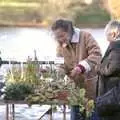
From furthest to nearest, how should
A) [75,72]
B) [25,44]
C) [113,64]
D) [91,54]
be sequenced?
[25,44], [91,54], [75,72], [113,64]

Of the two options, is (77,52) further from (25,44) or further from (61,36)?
(25,44)

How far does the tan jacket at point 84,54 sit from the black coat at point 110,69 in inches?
25.0

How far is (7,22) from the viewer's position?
577cm

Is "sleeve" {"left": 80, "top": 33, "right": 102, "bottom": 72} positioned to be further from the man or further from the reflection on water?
the reflection on water

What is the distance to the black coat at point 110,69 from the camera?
3662 millimetres

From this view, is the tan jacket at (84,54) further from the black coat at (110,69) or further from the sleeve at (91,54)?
the black coat at (110,69)

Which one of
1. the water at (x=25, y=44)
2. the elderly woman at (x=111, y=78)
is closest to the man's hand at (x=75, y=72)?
the elderly woman at (x=111, y=78)

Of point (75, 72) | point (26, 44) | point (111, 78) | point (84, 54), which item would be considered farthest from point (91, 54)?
point (26, 44)

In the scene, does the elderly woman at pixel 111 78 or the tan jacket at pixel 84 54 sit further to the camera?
the tan jacket at pixel 84 54

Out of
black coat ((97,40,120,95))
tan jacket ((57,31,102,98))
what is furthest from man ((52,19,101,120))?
black coat ((97,40,120,95))

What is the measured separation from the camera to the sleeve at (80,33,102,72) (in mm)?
4484

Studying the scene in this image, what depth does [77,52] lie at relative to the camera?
15.1 ft

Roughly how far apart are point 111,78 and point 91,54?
85 centimetres

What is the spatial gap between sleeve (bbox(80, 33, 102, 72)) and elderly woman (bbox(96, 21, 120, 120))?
0.58 meters
